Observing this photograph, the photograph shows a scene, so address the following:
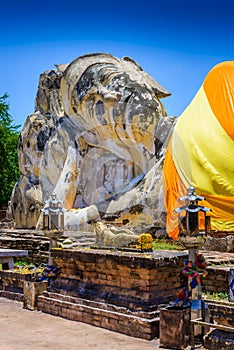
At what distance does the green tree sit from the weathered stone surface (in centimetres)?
771

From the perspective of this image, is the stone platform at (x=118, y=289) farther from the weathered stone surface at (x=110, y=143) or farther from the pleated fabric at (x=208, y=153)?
the weathered stone surface at (x=110, y=143)

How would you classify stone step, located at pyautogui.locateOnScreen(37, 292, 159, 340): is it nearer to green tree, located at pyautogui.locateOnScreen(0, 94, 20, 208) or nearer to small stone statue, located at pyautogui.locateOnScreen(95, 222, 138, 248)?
small stone statue, located at pyautogui.locateOnScreen(95, 222, 138, 248)

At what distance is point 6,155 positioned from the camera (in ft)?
89.5

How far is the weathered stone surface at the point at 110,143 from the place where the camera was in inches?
565

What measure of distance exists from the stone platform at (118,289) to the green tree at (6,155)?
21164 mm

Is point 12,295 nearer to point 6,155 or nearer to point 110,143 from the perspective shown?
point 110,143

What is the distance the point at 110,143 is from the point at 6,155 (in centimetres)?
1262

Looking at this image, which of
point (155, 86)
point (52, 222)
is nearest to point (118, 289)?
point (52, 222)

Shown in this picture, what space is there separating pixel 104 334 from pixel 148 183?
9286 millimetres

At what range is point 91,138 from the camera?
1719 cm

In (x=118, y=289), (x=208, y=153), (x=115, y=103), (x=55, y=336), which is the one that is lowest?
(x=55, y=336)

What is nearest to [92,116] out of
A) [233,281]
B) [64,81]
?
[64,81]

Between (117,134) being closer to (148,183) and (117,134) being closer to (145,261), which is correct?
(148,183)

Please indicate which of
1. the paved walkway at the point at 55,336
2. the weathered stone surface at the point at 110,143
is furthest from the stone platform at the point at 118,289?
the weathered stone surface at the point at 110,143
